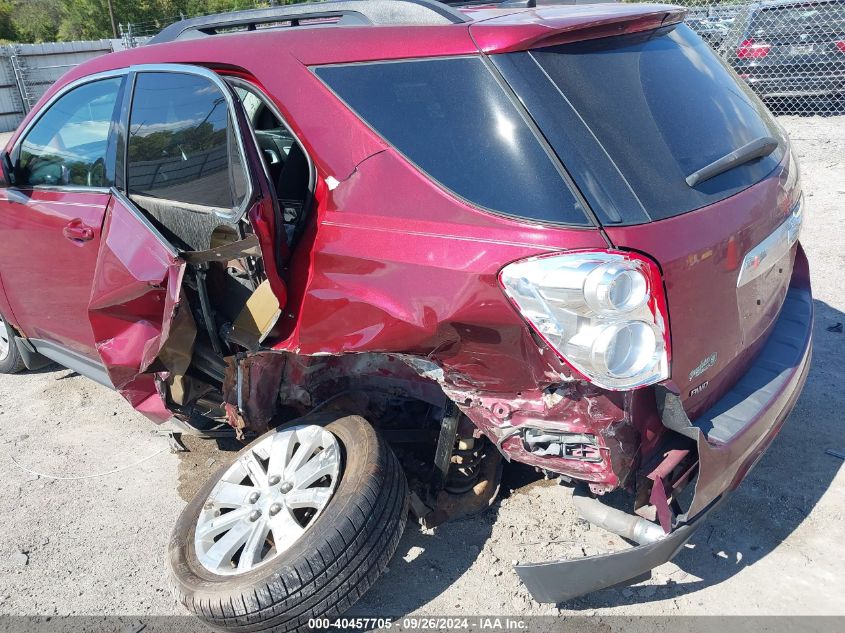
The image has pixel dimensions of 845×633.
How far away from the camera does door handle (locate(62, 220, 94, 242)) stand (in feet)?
10.8

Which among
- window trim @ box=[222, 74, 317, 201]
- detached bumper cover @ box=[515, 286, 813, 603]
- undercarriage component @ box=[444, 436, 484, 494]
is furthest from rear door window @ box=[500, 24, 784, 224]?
undercarriage component @ box=[444, 436, 484, 494]

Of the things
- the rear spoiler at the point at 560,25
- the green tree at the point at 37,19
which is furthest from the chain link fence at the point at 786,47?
the green tree at the point at 37,19

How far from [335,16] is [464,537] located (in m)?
2.19

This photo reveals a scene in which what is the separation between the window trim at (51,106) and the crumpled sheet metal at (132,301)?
1.66ft

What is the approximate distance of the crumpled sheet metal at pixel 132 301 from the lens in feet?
8.84

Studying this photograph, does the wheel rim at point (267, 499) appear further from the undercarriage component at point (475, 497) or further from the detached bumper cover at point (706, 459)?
the detached bumper cover at point (706, 459)

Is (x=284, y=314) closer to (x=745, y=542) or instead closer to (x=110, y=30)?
(x=745, y=542)

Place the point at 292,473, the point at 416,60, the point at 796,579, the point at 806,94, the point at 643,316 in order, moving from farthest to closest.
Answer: the point at 806,94, the point at 292,473, the point at 796,579, the point at 416,60, the point at 643,316

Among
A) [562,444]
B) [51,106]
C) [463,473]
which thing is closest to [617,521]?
[562,444]

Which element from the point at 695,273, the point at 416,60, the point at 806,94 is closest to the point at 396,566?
the point at 695,273

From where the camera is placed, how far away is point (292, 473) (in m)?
2.74

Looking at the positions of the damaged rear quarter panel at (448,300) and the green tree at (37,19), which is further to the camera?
the green tree at (37,19)

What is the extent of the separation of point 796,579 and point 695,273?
1.30 m

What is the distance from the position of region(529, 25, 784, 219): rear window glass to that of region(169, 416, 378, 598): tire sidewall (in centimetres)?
134
